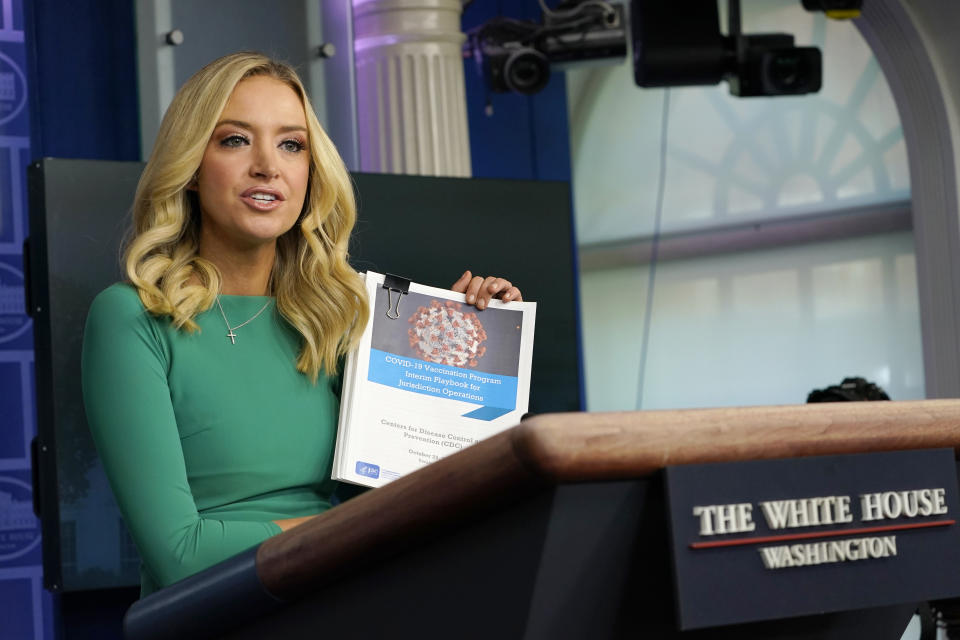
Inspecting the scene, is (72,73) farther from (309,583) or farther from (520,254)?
(309,583)

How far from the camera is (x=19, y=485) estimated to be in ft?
9.21

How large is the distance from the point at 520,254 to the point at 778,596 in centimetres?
256

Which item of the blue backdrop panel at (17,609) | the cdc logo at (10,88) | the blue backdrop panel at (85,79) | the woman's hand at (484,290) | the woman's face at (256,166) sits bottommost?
the blue backdrop panel at (17,609)

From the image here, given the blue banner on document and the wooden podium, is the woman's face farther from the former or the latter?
the wooden podium

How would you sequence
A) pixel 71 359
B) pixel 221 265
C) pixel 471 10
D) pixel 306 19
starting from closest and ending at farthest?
pixel 221 265 < pixel 71 359 < pixel 306 19 < pixel 471 10

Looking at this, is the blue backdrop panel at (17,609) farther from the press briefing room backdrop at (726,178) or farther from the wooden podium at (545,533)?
the wooden podium at (545,533)

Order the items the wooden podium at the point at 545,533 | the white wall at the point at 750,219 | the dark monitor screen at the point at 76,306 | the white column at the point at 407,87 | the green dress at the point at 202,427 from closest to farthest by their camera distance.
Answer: the wooden podium at the point at 545,533
the green dress at the point at 202,427
the dark monitor screen at the point at 76,306
the white column at the point at 407,87
the white wall at the point at 750,219

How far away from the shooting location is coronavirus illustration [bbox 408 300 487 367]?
1.33m

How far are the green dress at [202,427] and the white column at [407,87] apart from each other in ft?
7.35

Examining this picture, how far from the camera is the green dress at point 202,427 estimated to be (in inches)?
40.7

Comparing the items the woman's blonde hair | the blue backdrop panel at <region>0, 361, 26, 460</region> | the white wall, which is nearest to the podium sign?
the woman's blonde hair

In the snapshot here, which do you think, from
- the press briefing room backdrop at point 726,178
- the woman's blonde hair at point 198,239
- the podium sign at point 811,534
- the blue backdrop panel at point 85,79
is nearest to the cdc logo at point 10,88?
the press briefing room backdrop at point 726,178

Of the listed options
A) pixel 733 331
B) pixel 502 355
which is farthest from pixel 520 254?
pixel 733 331

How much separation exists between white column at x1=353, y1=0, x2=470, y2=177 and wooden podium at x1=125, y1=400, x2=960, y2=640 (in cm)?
300
